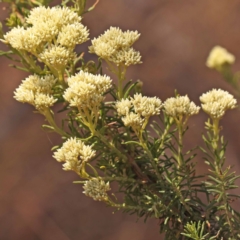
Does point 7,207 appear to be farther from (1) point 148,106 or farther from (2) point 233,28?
(1) point 148,106

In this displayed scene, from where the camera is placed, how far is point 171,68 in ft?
3.49

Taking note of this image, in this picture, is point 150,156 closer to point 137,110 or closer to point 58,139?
point 137,110

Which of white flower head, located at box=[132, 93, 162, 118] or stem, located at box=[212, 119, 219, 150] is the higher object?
stem, located at box=[212, 119, 219, 150]

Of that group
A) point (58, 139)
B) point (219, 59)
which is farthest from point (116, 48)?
point (58, 139)

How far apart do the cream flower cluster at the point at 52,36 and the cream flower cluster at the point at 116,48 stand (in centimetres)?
2

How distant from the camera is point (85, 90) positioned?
33cm

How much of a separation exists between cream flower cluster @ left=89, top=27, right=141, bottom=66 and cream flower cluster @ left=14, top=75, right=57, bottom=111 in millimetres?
46

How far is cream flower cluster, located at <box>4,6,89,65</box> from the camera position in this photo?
351 mm

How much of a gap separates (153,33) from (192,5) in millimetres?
108

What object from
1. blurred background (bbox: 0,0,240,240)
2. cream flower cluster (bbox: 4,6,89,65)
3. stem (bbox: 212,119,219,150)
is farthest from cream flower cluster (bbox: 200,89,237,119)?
blurred background (bbox: 0,0,240,240)

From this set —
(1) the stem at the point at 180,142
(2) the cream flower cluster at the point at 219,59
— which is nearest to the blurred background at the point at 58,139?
(1) the stem at the point at 180,142

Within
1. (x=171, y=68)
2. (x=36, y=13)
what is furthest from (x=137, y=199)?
(x=171, y=68)

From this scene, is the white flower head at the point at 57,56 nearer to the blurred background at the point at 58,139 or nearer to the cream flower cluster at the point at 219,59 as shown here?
the cream flower cluster at the point at 219,59

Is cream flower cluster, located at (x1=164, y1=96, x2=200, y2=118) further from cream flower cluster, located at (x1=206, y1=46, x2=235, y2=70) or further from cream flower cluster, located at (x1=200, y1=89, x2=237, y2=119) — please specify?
cream flower cluster, located at (x1=206, y1=46, x2=235, y2=70)
